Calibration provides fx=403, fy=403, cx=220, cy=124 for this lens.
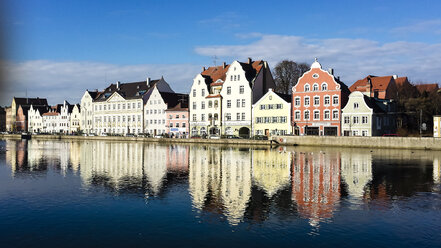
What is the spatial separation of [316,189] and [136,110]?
86855 mm

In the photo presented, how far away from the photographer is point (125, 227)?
1686 cm

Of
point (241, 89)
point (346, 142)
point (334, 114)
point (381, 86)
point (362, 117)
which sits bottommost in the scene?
point (346, 142)

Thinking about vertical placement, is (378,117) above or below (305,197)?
above

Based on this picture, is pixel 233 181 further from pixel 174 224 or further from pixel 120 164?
pixel 120 164

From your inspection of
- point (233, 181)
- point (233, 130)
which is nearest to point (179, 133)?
point (233, 130)

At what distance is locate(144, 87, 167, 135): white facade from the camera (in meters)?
99.6

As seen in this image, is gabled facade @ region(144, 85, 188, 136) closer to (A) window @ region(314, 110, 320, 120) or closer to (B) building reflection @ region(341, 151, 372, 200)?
(A) window @ region(314, 110, 320, 120)

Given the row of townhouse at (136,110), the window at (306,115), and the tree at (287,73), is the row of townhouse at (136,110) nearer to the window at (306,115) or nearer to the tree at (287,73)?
the tree at (287,73)

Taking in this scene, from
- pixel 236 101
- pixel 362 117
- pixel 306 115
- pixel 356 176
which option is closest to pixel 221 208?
pixel 356 176

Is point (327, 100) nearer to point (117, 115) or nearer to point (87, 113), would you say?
point (117, 115)

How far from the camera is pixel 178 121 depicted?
95500mm

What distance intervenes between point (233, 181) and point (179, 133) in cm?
A: 6741

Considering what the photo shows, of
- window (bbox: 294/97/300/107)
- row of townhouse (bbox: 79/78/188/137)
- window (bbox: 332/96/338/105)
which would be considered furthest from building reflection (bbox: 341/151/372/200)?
row of townhouse (bbox: 79/78/188/137)

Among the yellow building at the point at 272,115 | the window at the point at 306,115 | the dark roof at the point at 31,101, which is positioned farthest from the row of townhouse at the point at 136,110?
the dark roof at the point at 31,101
